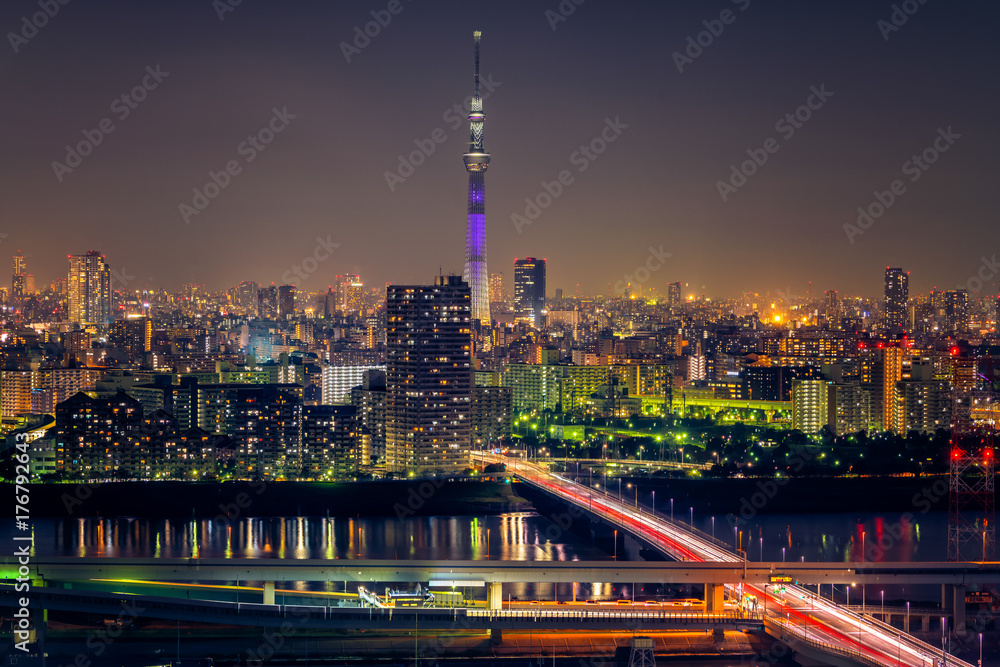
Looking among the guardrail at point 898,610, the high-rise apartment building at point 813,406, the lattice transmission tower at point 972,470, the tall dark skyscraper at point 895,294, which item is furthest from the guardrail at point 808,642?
the tall dark skyscraper at point 895,294

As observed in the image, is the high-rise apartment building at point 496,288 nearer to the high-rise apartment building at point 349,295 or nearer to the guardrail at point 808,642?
the high-rise apartment building at point 349,295

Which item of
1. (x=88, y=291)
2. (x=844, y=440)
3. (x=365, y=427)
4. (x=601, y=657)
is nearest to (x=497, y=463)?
(x=365, y=427)

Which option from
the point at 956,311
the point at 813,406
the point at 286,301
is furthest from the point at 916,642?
A: the point at 286,301

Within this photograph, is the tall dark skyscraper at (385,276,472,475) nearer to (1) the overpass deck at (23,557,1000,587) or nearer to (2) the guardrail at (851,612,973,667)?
(1) the overpass deck at (23,557,1000,587)

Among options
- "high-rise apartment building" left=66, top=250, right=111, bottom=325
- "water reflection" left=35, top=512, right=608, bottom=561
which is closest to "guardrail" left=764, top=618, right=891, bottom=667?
"water reflection" left=35, top=512, right=608, bottom=561

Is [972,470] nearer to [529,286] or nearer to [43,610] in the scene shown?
[43,610]

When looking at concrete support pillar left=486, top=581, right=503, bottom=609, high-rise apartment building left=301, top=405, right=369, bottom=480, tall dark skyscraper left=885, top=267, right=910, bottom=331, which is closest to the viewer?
concrete support pillar left=486, top=581, right=503, bottom=609

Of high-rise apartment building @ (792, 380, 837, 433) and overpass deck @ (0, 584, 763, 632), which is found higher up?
high-rise apartment building @ (792, 380, 837, 433)
